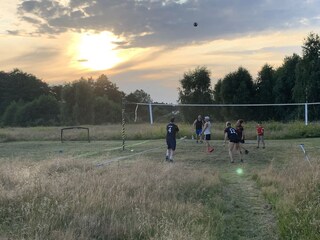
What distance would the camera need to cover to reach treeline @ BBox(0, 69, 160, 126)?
8175 cm

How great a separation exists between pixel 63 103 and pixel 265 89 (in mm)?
40571

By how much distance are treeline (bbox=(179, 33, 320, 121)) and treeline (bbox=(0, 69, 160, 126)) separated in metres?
12.5

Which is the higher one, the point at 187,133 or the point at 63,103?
the point at 63,103

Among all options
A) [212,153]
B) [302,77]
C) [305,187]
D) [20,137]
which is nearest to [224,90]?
[302,77]

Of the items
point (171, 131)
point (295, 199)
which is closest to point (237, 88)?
point (171, 131)

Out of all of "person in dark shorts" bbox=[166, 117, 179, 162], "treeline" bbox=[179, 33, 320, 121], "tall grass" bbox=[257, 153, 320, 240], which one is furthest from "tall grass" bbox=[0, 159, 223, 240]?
"treeline" bbox=[179, 33, 320, 121]

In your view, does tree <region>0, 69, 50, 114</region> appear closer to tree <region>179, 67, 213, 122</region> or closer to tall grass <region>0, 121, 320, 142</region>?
tree <region>179, 67, 213, 122</region>

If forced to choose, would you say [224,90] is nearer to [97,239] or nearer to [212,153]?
[212,153]

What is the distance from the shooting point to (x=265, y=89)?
207 ft

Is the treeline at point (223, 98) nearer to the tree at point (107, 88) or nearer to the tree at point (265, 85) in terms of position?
the tree at point (265, 85)

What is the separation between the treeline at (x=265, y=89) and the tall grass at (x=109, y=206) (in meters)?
43.3

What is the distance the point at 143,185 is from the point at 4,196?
3.13 metres

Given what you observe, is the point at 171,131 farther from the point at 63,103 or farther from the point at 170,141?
the point at 63,103

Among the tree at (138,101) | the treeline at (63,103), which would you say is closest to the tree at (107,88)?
the treeline at (63,103)
